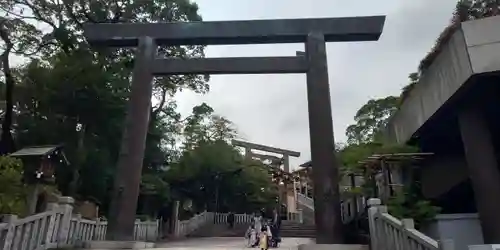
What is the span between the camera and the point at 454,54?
6559 millimetres

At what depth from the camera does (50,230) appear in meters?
7.49

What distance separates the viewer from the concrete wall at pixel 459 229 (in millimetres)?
7621

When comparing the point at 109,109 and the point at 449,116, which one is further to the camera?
the point at 109,109

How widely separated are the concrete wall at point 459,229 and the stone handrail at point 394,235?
134cm

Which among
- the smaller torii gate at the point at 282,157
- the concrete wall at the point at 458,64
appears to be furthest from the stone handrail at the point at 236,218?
the concrete wall at the point at 458,64

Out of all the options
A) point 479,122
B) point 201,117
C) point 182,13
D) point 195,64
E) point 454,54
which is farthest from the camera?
point 201,117

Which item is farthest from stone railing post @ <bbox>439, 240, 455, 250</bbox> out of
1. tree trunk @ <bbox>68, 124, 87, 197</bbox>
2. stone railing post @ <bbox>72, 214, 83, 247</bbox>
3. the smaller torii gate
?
the smaller torii gate

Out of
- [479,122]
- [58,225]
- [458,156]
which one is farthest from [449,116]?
[58,225]

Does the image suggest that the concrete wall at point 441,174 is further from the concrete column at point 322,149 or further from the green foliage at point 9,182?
the green foliage at point 9,182

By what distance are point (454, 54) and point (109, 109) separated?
10550 mm

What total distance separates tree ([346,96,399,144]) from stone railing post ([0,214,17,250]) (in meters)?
23.4

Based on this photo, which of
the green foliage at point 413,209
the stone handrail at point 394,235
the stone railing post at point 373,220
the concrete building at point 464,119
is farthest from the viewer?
the green foliage at point 413,209

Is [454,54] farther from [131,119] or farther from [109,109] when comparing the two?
[109,109]

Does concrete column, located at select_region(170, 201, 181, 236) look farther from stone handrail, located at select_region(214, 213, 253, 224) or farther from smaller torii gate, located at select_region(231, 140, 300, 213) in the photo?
smaller torii gate, located at select_region(231, 140, 300, 213)
